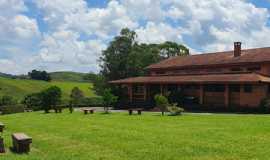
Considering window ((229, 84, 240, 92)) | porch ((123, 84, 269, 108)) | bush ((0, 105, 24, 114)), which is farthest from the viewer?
bush ((0, 105, 24, 114))

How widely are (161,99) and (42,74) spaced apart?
89952 mm

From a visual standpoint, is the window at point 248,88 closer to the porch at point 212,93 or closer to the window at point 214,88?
the porch at point 212,93

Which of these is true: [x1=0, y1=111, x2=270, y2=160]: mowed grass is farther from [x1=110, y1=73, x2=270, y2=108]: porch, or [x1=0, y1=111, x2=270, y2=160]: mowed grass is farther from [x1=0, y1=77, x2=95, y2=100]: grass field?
[x1=0, y1=77, x2=95, y2=100]: grass field

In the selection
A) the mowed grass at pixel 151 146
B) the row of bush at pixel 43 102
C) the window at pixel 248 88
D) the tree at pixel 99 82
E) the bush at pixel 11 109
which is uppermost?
the tree at pixel 99 82

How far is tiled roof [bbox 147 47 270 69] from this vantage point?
44562 millimetres

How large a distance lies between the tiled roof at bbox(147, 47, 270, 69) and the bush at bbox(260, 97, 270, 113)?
6489 millimetres

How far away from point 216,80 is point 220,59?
8771mm

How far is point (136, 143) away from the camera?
14484mm

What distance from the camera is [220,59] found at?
162ft

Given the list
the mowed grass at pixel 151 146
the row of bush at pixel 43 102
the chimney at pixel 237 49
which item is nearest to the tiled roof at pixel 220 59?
the chimney at pixel 237 49

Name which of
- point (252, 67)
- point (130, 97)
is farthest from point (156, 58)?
point (252, 67)

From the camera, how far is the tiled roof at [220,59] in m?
44.6

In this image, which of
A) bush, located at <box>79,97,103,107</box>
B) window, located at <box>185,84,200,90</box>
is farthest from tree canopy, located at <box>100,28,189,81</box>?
window, located at <box>185,84,200,90</box>

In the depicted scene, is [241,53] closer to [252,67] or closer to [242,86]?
[252,67]
